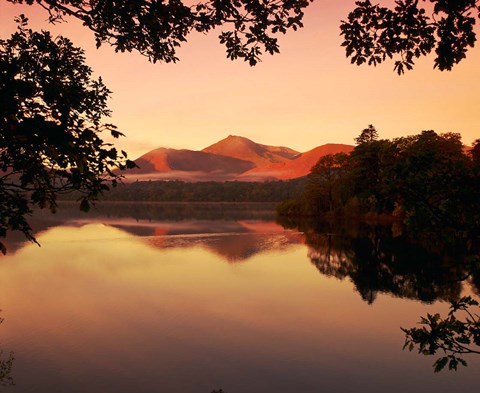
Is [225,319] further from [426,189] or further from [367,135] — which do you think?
[367,135]

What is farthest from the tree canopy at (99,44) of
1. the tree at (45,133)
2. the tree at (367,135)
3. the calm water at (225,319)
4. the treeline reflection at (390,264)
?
the tree at (367,135)

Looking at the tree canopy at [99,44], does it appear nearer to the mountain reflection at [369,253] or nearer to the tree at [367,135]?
the mountain reflection at [369,253]

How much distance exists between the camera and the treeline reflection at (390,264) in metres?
30.5

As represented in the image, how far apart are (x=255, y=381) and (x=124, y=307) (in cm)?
1382

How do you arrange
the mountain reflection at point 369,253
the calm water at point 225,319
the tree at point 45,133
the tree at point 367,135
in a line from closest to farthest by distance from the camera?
the tree at point 45,133, the calm water at point 225,319, the mountain reflection at point 369,253, the tree at point 367,135

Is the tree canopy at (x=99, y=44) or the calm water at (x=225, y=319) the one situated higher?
the tree canopy at (x=99, y=44)

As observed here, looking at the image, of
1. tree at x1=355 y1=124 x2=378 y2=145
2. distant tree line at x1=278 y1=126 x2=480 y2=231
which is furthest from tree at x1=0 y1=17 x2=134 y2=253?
tree at x1=355 y1=124 x2=378 y2=145

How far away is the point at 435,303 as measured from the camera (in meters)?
26.9

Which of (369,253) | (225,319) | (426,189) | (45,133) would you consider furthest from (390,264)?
(45,133)

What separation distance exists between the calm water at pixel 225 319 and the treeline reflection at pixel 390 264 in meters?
0.21

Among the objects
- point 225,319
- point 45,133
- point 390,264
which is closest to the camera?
point 45,133

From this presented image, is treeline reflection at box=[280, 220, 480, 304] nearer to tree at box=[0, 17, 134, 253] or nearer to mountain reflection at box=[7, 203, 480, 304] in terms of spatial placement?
mountain reflection at box=[7, 203, 480, 304]

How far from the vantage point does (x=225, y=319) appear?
24625 millimetres

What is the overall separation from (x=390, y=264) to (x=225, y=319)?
21.3 meters
